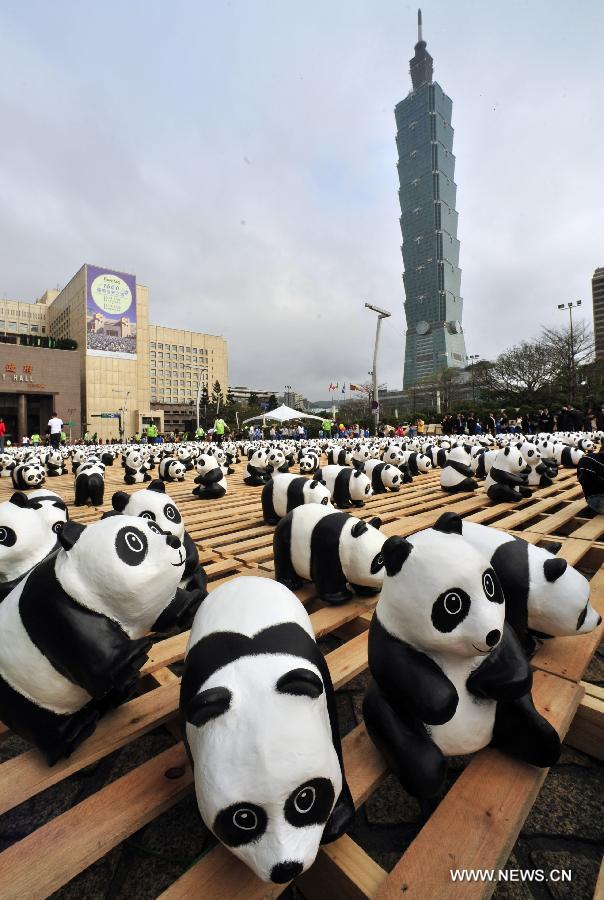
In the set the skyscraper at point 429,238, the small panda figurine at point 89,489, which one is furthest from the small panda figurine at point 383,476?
the skyscraper at point 429,238

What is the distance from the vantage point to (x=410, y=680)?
4.29 feet

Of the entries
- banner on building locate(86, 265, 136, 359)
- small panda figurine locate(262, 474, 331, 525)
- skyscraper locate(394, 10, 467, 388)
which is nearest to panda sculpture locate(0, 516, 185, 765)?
small panda figurine locate(262, 474, 331, 525)

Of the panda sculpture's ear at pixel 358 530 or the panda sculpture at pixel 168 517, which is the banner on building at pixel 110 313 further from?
the panda sculpture's ear at pixel 358 530

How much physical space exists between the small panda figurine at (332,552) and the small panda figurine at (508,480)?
3.13m

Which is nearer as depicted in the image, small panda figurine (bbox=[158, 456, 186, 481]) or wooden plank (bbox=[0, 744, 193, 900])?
wooden plank (bbox=[0, 744, 193, 900])

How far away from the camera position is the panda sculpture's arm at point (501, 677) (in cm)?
133

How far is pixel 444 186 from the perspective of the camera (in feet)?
356

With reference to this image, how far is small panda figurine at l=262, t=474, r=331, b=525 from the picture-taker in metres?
4.32

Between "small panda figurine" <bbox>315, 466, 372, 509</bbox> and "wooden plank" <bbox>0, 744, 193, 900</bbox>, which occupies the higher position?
"small panda figurine" <bbox>315, 466, 372, 509</bbox>

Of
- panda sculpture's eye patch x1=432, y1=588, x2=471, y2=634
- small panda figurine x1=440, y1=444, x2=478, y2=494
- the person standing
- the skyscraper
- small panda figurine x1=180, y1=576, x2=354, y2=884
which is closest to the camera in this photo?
small panda figurine x1=180, y1=576, x2=354, y2=884

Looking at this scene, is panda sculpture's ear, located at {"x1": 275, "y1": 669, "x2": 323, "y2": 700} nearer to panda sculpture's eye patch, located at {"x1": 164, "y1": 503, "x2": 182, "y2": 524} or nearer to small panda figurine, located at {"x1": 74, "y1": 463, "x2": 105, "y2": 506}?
panda sculpture's eye patch, located at {"x1": 164, "y1": 503, "x2": 182, "y2": 524}

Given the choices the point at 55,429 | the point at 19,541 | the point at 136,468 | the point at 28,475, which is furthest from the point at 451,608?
the point at 55,429

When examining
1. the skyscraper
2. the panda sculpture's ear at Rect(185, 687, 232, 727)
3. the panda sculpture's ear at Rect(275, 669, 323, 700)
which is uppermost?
the skyscraper

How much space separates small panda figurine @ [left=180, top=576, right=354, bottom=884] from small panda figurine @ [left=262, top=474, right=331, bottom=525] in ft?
10.3
